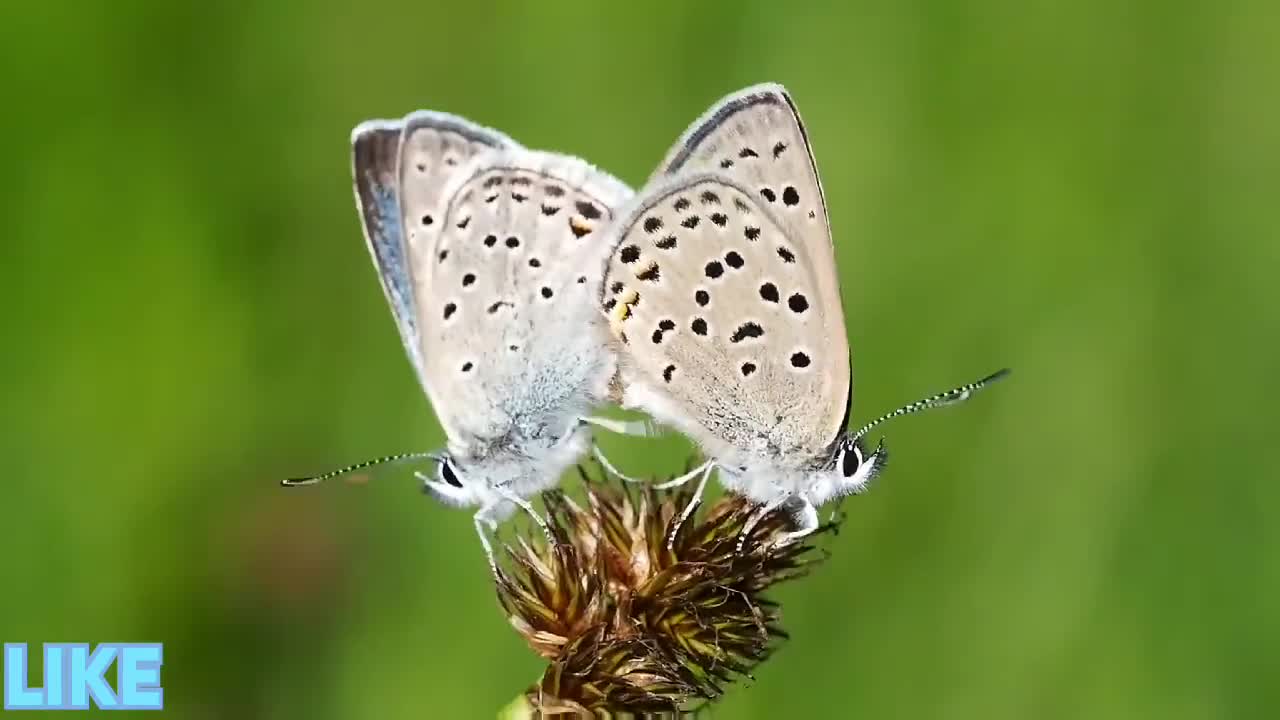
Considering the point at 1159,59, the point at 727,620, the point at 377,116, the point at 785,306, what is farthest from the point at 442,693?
the point at 1159,59

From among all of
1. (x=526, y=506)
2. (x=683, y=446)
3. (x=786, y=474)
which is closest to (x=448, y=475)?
(x=526, y=506)

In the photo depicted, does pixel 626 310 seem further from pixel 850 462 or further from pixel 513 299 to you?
pixel 850 462

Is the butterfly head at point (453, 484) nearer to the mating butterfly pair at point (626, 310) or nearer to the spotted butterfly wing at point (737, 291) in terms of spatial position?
the mating butterfly pair at point (626, 310)

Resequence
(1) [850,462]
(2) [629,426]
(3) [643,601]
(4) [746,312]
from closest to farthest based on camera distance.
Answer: (3) [643,601] < (1) [850,462] < (4) [746,312] < (2) [629,426]

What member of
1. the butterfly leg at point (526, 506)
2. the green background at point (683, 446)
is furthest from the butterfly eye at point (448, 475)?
the green background at point (683, 446)

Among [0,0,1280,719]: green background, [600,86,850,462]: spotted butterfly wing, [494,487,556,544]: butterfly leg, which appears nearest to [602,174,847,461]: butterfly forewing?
[600,86,850,462]: spotted butterfly wing
